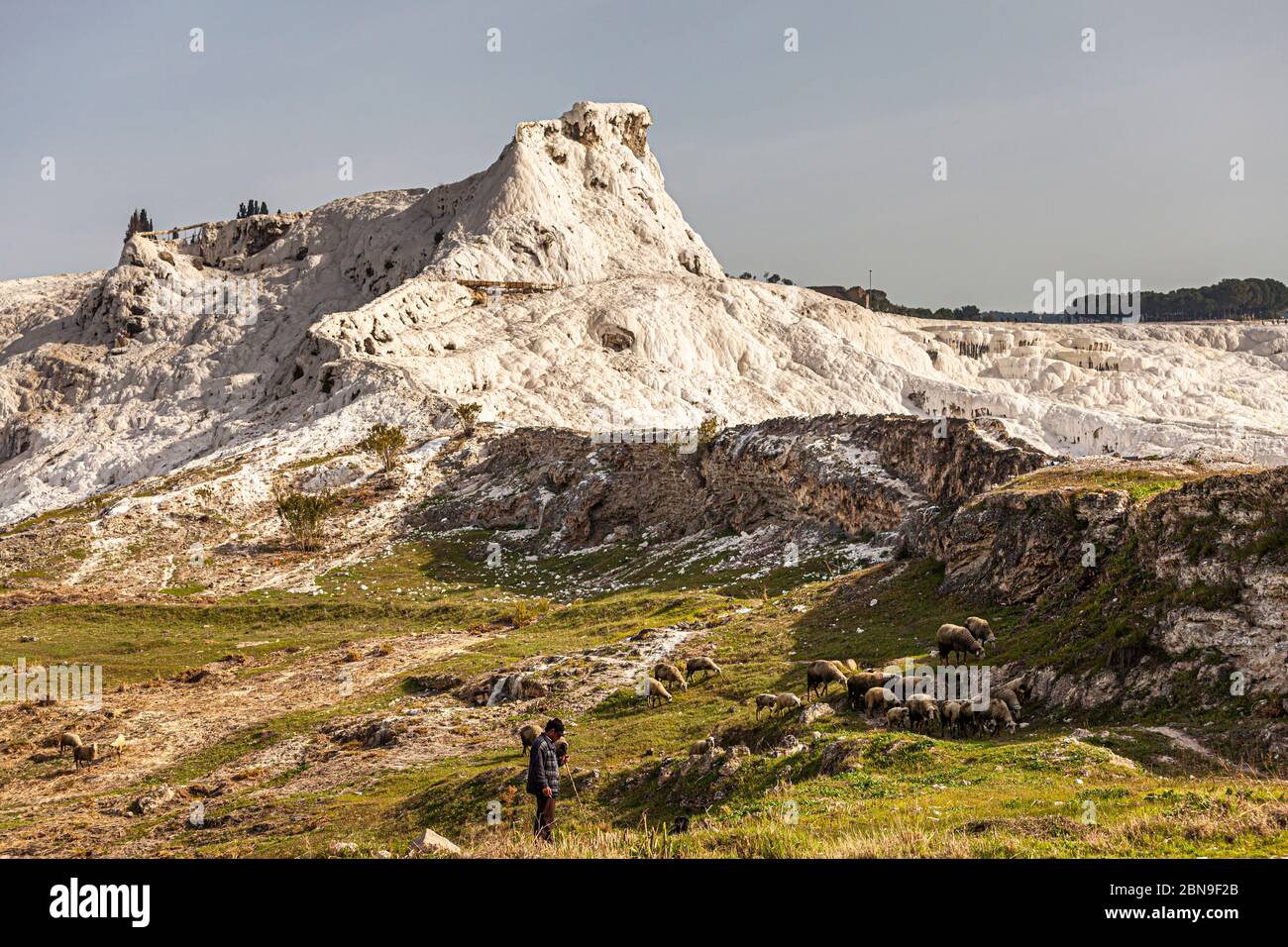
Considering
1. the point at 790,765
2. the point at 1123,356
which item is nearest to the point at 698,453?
the point at 790,765

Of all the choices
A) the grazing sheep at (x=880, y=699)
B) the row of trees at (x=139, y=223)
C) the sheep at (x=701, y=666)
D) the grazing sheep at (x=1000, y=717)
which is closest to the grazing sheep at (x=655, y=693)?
the sheep at (x=701, y=666)

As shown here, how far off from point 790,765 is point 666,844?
794 centimetres

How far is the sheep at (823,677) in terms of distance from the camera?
2567 cm

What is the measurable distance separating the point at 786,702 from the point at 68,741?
79.8ft

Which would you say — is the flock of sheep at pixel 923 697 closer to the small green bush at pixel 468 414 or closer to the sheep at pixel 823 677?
the sheep at pixel 823 677

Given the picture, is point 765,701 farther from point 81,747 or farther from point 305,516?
point 305,516

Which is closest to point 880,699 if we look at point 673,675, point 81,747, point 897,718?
point 897,718

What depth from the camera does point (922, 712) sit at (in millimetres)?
20906

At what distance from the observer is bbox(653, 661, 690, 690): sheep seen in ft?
103

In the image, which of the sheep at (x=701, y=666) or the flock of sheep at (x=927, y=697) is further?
the sheep at (x=701, y=666)

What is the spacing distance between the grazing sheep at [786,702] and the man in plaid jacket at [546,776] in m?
8.74

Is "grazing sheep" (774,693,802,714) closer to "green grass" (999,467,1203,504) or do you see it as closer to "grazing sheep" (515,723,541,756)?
"grazing sheep" (515,723,541,756)

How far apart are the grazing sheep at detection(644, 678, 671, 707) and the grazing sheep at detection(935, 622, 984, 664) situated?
7946mm

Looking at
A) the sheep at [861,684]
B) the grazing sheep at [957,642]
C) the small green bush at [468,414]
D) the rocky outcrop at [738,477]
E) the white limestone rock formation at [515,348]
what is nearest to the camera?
the sheep at [861,684]
